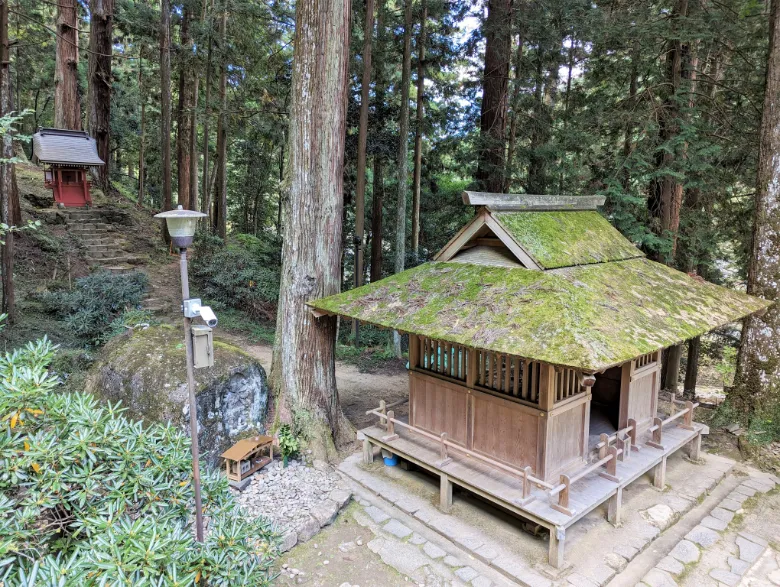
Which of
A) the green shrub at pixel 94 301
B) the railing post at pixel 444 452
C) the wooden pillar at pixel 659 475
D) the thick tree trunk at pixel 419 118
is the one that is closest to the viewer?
the railing post at pixel 444 452

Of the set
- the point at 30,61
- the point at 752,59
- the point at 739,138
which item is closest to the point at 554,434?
the point at 739,138

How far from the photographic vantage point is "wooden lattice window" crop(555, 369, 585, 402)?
5.78m

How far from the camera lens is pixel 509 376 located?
6023 mm

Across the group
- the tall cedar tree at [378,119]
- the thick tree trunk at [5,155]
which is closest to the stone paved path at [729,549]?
the tall cedar tree at [378,119]

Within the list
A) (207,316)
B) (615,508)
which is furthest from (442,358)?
(207,316)

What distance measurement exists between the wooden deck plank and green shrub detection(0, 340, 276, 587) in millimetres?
2957

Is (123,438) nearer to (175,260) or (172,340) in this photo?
(172,340)

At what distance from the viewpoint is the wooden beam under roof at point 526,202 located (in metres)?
6.12

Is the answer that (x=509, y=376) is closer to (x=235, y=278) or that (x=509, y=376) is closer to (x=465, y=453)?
(x=465, y=453)

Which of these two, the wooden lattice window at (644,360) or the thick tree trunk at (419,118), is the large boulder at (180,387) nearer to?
the wooden lattice window at (644,360)

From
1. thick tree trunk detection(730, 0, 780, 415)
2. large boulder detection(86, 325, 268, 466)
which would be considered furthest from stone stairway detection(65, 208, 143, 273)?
thick tree trunk detection(730, 0, 780, 415)

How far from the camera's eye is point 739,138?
30.8 feet

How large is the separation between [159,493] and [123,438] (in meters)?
0.47

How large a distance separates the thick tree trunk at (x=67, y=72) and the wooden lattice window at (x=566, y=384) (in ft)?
64.4
